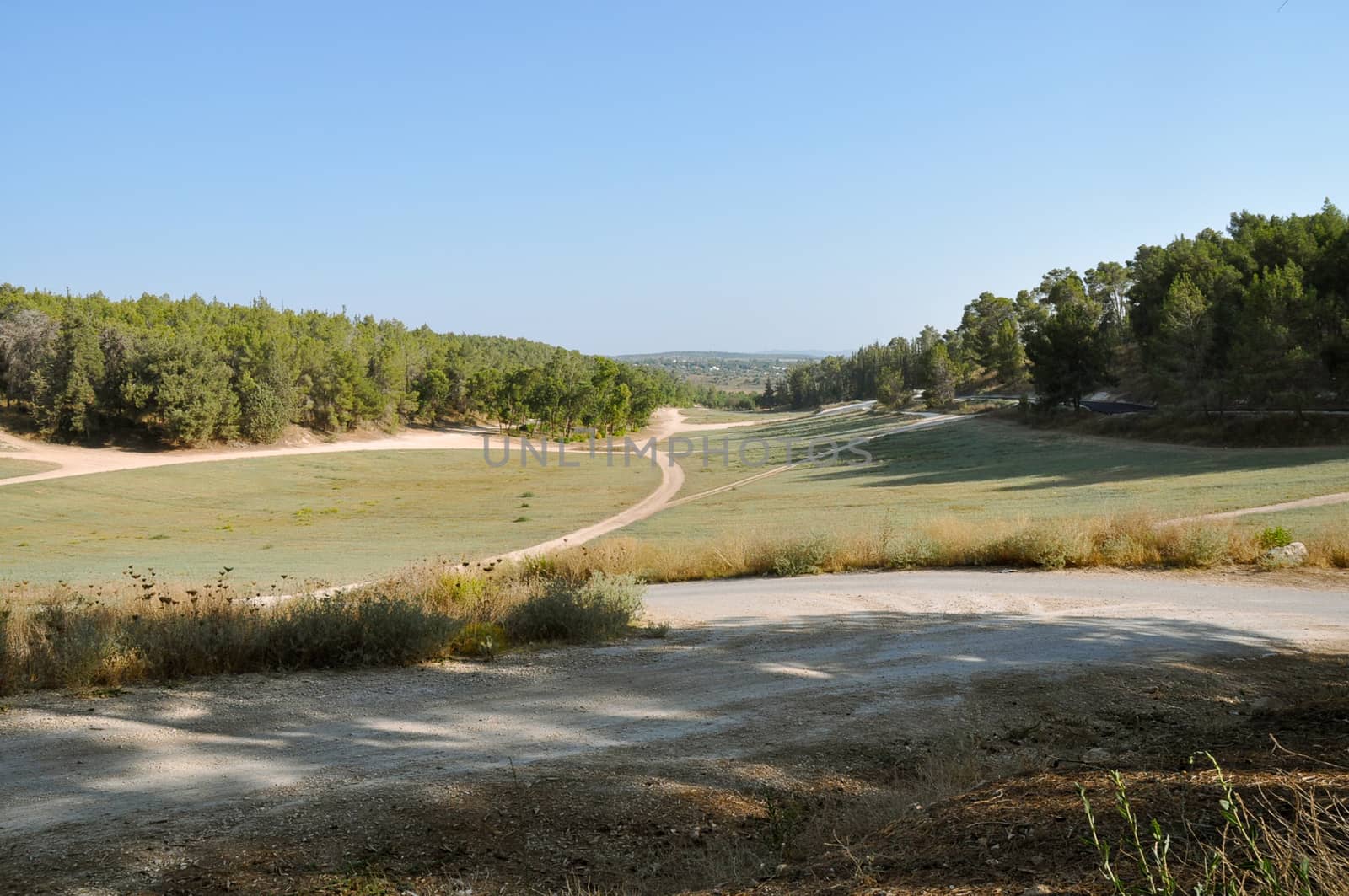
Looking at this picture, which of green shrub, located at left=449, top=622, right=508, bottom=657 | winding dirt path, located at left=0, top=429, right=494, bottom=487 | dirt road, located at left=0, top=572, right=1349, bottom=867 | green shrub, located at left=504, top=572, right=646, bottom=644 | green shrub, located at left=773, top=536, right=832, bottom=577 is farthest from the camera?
winding dirt path, located at left=0, top=429, right=494, bottom=487

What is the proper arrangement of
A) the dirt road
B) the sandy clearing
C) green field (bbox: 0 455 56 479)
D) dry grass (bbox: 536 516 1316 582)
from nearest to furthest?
the dirt road < dry grass (bbox: 536 516 1316 582) < green field (bbox: 0 455 56 479) < the sandy clearing

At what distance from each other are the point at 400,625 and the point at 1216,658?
7.90 metres

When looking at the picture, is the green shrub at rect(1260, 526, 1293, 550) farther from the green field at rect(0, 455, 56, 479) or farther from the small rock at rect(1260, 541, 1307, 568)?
the green field at rect(0, 455, 56, 479)

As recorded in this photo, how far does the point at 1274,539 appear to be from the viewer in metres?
15.9

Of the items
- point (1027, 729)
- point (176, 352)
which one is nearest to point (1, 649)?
point (1027, 729)

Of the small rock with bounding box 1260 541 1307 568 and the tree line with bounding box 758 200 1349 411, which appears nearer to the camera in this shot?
the small rock with bounding box 1260 541 1307 568

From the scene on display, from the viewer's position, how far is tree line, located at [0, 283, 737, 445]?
70.6m

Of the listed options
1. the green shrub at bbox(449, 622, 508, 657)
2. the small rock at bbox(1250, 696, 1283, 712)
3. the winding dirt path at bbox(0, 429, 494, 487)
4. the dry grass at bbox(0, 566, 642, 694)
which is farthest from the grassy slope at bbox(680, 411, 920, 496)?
the small rock at bbox(1250, 696, 1283, 712)

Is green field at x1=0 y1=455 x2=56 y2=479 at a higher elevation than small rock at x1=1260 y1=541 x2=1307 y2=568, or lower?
lower

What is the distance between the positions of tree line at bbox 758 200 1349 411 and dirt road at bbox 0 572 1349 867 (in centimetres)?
4088

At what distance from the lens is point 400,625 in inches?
367

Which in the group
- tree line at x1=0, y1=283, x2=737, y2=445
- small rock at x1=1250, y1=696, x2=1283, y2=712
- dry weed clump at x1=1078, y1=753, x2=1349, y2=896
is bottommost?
small rock at x1=1250, y1=696, x2=1283, y2=712

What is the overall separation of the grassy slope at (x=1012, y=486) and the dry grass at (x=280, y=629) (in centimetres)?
1059

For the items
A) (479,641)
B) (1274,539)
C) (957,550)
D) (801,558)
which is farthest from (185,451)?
(1274,539)
